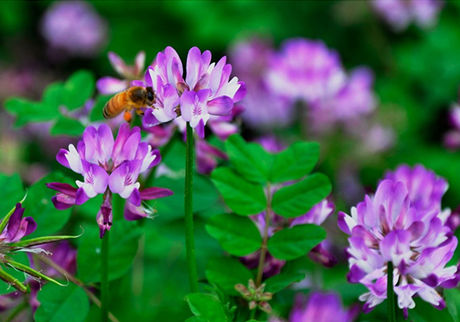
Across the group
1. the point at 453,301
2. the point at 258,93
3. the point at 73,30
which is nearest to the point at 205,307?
the point at 453,301

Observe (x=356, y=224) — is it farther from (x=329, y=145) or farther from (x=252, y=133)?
(x=252, y=133)

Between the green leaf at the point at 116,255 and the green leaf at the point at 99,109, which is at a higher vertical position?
the green leaf at the point at 99,109

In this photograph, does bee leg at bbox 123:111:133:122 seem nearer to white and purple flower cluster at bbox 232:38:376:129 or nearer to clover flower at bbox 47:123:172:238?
clover flower at bbox 47:123:172:238

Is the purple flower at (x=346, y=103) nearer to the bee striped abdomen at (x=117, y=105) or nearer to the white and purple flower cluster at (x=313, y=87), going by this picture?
the white and purple flower cluster at (x=313, y=87)

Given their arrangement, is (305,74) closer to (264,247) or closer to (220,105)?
(264,247)

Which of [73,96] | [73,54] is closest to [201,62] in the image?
[73,96]

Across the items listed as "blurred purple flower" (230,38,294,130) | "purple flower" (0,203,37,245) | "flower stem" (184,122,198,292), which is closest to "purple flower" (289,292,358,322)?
"flower stem" (184,122,198,292)

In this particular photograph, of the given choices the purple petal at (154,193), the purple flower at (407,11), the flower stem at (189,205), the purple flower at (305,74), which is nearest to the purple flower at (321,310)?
the flower stem at (189,205)
